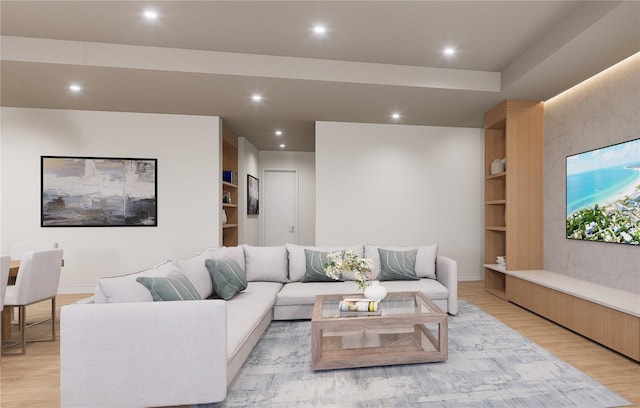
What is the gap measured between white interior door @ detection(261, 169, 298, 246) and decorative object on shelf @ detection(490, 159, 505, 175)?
14.0ft

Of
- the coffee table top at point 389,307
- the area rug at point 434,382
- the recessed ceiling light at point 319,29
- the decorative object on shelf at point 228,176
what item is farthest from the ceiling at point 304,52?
the area rug at point 434,382

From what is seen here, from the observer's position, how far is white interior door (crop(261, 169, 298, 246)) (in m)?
7.41

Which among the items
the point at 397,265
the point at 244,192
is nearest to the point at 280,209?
the point at 244,192

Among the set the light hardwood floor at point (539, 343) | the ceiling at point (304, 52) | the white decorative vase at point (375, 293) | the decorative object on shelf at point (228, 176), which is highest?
the ceiling at point (304, 52)

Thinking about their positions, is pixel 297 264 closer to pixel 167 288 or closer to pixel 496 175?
pixel 167 288

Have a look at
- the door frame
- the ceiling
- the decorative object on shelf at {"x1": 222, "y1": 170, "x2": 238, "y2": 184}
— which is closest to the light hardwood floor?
the ceiling

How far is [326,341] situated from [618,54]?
3.75 m

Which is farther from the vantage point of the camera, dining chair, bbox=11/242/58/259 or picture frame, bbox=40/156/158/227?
picture frame, bbox=40/156/158/227

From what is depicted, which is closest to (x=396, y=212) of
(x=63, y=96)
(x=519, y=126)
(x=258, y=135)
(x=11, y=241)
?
(x=519, y=126)

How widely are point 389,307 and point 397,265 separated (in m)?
1.09

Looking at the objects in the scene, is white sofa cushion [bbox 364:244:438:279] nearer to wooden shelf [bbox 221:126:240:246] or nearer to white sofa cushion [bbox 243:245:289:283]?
white sofa cushion [bbox 243:245:289:283]

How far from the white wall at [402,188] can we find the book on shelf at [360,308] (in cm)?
254

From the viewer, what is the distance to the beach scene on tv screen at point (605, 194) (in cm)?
287

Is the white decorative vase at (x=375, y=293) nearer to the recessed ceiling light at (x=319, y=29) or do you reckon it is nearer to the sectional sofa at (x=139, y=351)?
the sectional sofa at (x=139, y=351)
